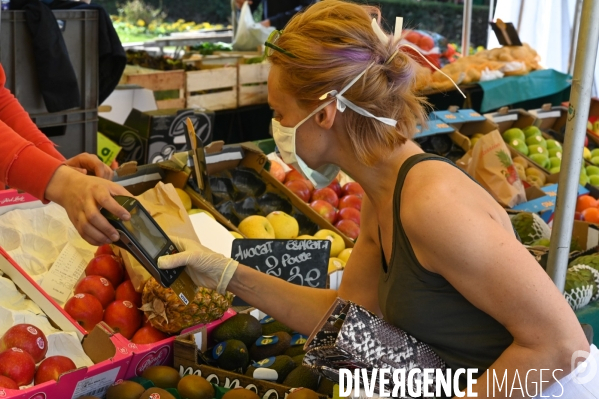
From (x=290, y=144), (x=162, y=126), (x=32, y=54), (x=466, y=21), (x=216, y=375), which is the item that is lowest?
(x=216, y=375)

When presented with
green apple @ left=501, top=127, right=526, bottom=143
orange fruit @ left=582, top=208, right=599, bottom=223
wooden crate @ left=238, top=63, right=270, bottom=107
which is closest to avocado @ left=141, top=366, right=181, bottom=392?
orange fruit @ left=582, top=208, right=599, bottom=223

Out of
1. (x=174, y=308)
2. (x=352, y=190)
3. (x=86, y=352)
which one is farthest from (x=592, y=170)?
(x=86, y=352)

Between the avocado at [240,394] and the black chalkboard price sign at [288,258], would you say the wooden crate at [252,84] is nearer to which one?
the black chalkboard price sign at [288,258]

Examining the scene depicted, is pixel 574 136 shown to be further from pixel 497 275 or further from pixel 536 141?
pixel 536 141

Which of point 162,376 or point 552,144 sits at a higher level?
point 552,144

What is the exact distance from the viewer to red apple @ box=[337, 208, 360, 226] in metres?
3.53

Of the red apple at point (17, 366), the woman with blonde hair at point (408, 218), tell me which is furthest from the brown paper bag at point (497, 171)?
the red apple at point (17, 366)

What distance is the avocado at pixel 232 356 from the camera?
2139 mm

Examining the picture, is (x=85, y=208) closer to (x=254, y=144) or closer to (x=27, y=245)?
(x=27, y=245)

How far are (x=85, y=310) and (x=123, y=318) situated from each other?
0.12 meters

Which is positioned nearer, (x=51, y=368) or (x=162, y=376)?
(x=51, y=368)

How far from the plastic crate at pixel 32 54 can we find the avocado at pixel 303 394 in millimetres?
2597

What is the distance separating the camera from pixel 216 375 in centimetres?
207

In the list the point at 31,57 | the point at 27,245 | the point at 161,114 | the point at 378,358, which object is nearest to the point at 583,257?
the point at 378,358
